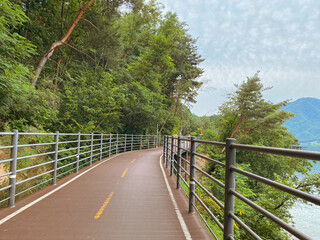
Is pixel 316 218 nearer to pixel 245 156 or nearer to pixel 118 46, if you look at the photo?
pixel 245 156

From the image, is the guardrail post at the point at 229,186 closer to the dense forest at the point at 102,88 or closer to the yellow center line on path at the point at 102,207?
the yellow center line on path at the point at 102,207

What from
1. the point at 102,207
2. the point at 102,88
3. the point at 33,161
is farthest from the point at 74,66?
the point at 102,207

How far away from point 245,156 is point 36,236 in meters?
23.7

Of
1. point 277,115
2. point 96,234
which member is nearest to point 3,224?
point 96,234

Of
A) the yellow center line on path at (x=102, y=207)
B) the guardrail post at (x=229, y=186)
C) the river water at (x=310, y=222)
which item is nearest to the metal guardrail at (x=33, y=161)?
the yellow center line on path at (x=102, y=207)

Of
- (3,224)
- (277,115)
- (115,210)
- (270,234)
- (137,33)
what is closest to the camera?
(3,224)

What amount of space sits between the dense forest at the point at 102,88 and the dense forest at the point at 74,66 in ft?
0.18

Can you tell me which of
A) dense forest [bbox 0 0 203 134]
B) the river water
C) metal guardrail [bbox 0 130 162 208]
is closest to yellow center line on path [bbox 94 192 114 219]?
metal guardrail [bbox 0 130 162 208]

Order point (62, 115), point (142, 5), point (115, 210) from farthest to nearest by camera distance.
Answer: point (142, 5) < point (62, 115) < point (115, 210)

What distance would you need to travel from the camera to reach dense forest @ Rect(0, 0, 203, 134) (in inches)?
373

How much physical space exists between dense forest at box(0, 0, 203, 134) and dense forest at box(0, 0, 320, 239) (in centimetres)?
6

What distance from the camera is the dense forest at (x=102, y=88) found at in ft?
33.7

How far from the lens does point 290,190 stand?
1627 millimetres

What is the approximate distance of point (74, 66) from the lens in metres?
22.6
